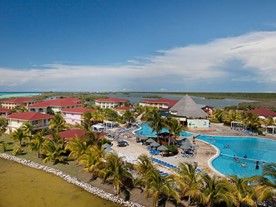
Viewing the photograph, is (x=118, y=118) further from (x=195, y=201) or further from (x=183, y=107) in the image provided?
(x=195, y=201)

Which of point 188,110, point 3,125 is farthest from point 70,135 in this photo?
point 188,110

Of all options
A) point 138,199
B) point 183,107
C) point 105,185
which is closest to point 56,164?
point 105,185

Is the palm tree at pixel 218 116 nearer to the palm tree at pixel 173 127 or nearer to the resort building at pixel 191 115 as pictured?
the resort building at pixel 191 115

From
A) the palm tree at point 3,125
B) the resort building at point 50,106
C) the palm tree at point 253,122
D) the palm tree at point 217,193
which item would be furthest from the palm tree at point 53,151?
the palm tree at point 253,122

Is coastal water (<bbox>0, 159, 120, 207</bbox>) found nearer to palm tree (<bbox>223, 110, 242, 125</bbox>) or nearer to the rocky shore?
the rocky shore

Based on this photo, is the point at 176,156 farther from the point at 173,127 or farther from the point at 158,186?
the point at 158,186

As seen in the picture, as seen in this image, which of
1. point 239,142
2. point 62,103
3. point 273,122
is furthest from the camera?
point 62,103
